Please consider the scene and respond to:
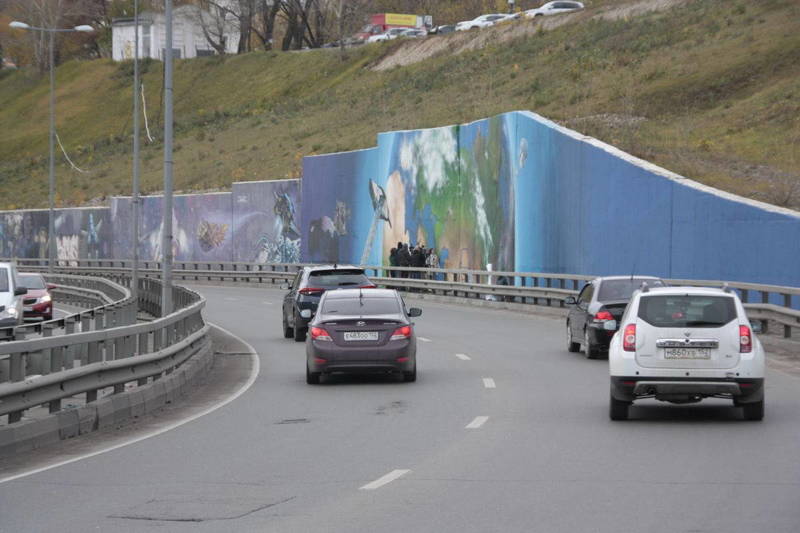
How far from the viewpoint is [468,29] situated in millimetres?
108562

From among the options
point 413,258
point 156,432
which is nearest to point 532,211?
point 413,258

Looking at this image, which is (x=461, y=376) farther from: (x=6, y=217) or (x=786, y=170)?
(x=6, y=217)

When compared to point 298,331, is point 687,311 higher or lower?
higher

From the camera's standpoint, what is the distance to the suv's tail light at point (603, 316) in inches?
998

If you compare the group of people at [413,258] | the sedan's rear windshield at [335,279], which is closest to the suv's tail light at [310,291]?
the sedan's rear windshield at [335,279]

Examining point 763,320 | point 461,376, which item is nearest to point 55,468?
point 461,376

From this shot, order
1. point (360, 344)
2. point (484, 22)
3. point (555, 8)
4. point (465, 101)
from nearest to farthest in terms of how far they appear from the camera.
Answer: point (360, 344) < point (465, 101) < point (555, 8) < point (484, 22)

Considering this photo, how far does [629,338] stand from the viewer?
16.3m

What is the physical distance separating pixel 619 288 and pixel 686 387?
10027 millimetres

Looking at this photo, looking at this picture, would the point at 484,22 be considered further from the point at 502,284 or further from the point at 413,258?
the point at 502,284

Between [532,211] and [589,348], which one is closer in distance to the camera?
[589,348]

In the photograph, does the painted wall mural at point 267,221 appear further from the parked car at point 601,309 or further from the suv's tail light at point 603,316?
the suv's tail light at point 603,316

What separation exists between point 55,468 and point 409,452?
3.32 metres

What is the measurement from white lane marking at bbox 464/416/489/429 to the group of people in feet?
131
